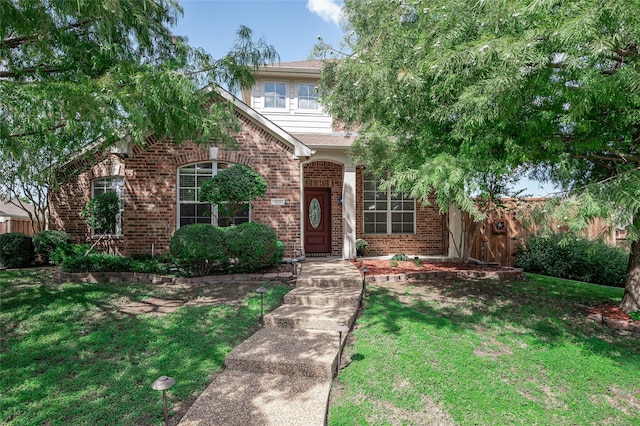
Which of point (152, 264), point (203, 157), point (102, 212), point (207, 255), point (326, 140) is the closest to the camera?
point (207, 255)

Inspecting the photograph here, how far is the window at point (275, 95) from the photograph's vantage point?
40.2 feet

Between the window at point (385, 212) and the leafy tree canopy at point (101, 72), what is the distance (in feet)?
20.0

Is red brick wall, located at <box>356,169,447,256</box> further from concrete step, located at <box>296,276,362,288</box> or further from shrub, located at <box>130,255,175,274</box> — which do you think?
shrub, located at <box>130,255,175,274</box>

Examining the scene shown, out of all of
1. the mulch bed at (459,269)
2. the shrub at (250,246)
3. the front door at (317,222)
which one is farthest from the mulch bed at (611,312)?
the front door at (317,222)

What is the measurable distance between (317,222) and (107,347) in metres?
8.14

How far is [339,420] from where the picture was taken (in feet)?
10.3

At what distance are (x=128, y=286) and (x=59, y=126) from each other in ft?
11.4

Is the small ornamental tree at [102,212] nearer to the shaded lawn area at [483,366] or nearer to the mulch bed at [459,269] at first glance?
the mulch bed at [459,269]

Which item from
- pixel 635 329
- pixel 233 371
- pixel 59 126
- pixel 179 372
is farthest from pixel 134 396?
pixel 635 329

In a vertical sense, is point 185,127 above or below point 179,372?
above

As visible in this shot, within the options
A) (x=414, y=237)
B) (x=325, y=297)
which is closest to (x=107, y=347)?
(x=325, y=297)

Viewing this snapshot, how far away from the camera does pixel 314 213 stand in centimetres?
1207

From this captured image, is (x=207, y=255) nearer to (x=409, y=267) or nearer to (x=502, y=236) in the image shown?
(x=409, y=267)

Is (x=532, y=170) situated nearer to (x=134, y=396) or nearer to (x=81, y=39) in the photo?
(x=134, y=396)
